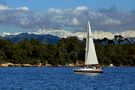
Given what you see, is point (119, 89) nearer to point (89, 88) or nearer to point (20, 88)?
point (89, 88)

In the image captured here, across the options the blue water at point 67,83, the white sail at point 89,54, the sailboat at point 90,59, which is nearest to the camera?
the blue water at point 67,83

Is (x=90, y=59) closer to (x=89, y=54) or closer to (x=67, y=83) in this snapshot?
(x=89, y=54)

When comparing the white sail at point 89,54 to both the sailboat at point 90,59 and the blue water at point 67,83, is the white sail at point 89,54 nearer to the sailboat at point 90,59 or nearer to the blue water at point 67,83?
the sailboat at point 90,59

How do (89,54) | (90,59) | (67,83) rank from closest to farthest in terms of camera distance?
(67,83) < (90,59) < (89,54)

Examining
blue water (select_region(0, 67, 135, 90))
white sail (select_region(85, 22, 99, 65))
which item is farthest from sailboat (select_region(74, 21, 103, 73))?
blue water (select_region(0, 67, 135, 90))

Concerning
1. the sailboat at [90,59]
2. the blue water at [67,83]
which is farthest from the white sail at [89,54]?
the blue water at [67,83]

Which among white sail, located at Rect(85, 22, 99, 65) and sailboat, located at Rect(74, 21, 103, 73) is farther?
white sail, located at Rect(85, 22, 99, 65)

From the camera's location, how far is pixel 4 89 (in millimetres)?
77750

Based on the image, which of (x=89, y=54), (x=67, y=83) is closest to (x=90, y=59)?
(x=89, y=54)

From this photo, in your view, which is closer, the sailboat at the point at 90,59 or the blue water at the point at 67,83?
the blue water at the point at 67,83

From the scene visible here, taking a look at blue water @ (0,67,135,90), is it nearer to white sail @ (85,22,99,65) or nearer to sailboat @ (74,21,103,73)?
sailboat @ (74,21,103,73)

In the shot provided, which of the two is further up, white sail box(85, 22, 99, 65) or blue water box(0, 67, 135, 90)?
white sail box(85, 22, 99, 65)

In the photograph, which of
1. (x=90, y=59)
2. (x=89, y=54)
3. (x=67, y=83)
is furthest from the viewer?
(x=89, y=54)

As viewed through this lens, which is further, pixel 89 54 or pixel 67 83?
pixel 89 54
